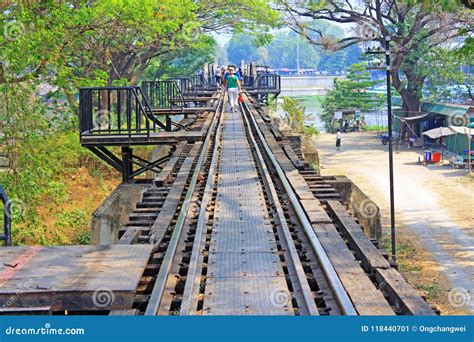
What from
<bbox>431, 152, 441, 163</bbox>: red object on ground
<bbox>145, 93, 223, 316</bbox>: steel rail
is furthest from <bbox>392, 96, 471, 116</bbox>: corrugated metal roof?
<bbox>145, 93, 223, 316</bbox>: steel rail

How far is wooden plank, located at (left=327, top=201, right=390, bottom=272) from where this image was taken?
6273mm

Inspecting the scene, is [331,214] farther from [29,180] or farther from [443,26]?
[443,26]

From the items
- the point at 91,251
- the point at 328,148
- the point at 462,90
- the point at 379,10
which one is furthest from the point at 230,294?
the point at 462,90

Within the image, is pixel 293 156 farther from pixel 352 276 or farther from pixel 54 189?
pixel 352 276

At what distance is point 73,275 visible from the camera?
6.01 metres

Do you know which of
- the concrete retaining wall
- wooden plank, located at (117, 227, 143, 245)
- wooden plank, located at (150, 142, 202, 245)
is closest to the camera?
wooden plank, located at (117, 227, 143, 245)

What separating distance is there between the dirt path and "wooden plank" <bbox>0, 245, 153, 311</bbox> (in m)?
9.57

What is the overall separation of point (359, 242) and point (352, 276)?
990 mm

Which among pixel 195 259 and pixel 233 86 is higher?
pixel 233 86

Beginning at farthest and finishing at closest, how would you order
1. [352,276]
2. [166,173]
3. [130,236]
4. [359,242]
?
[166,173] < [130,236] < [359,242] < [352,276]

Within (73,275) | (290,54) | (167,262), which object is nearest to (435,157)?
(167,262)

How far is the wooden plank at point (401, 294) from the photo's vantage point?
16.6ft

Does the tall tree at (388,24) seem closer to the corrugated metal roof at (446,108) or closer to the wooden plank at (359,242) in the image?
the corrugated metal roof at (446,108)

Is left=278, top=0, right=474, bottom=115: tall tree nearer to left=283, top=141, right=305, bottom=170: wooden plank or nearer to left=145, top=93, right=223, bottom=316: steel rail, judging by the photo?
left=283, top=141, right=305, bottom=170: wooden plank
